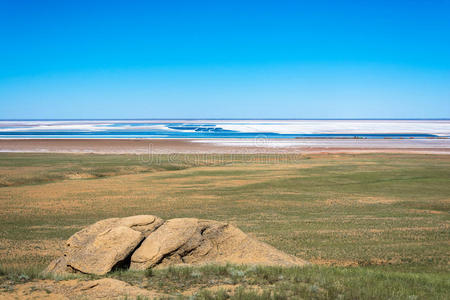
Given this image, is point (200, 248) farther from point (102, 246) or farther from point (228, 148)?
point (228, 148)

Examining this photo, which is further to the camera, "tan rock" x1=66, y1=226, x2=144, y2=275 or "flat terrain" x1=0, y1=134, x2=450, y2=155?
"flat terrain" x1=0, y1=134, x2=450, y2=155

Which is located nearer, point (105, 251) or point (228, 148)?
point (105, 251)

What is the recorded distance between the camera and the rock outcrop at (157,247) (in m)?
11.6

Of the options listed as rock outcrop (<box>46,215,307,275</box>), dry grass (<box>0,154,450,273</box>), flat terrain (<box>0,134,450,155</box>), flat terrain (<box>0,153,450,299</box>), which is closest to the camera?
flat terrain (<box>0,153,450,299</box>)

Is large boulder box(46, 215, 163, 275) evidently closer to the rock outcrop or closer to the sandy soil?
the rock outcrop

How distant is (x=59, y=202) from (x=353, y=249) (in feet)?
65.7

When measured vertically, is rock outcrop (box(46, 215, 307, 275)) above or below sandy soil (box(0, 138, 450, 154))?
above

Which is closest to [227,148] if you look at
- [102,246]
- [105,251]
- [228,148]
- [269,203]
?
[228,148]

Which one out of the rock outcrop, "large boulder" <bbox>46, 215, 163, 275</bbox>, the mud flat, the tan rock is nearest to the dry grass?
"large boulder" <bbox>46, 215, 163, 275</bbox>

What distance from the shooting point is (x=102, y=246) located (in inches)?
467

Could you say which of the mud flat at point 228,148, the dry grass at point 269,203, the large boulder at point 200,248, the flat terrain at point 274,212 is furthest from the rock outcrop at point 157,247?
the mud flat at point 228,148

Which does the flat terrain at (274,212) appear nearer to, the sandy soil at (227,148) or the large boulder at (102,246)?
the large boulder at (102,246)

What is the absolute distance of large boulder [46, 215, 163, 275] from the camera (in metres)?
11.4

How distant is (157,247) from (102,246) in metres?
1.60
